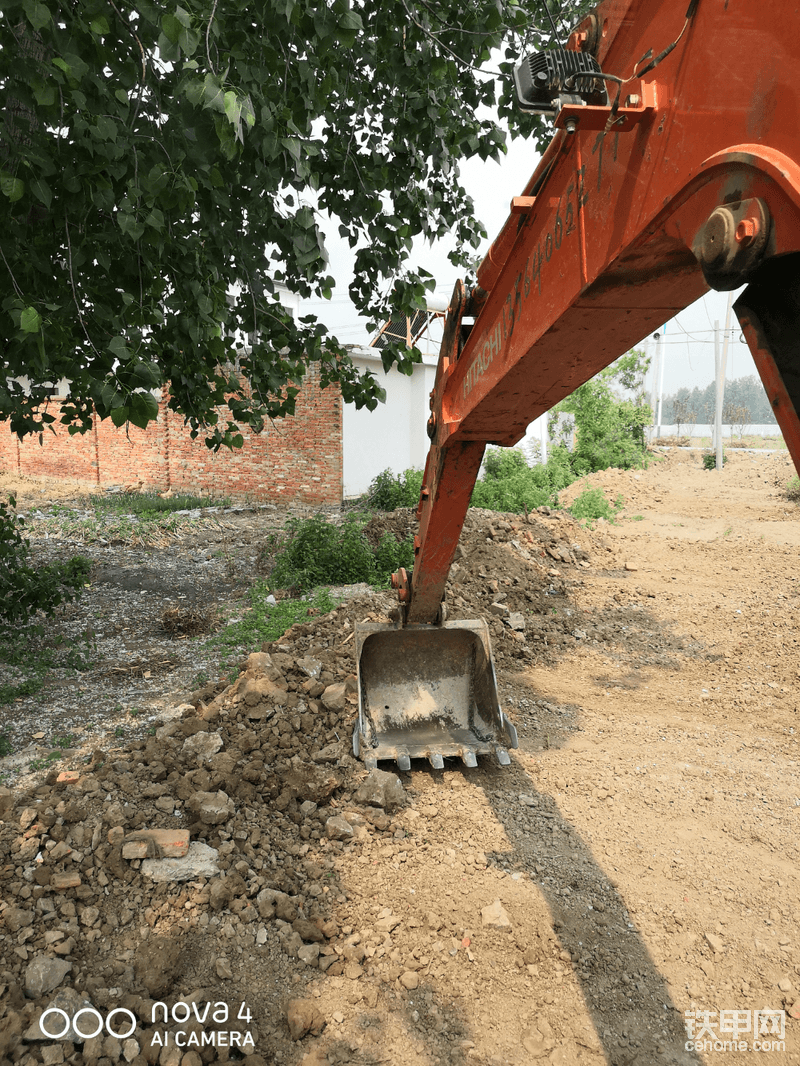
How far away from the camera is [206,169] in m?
2.44

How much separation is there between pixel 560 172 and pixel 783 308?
35.5 inches

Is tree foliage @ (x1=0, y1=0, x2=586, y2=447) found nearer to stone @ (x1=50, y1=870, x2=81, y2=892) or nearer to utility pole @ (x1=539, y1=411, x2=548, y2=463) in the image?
stone @ (x1=50, y1=870, x2=81, y2=892)

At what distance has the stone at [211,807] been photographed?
3064 millimetres

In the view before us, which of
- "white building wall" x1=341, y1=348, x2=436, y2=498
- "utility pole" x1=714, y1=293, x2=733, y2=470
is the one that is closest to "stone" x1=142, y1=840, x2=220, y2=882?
"white building wall" x1=341, y1=348, x2=436, y2=498

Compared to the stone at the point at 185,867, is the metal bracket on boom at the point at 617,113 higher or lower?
higher

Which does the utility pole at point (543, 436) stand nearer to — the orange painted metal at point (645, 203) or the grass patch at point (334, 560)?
the grass patch at point (334, 560)

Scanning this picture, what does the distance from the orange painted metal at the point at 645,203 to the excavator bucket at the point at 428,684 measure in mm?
1891

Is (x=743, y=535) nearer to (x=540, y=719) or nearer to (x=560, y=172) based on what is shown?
(x=540, y=719)

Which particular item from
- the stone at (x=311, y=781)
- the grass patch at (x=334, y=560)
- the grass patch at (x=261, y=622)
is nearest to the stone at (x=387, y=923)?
the stone at (x=311, y=781)

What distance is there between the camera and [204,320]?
3.27 metres

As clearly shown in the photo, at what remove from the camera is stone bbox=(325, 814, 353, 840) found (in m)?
3.17

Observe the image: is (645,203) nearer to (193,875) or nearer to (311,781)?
(193,875)

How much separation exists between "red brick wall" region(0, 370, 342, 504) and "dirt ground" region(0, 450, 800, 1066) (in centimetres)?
793

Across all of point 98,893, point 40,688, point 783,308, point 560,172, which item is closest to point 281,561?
point 40,688
